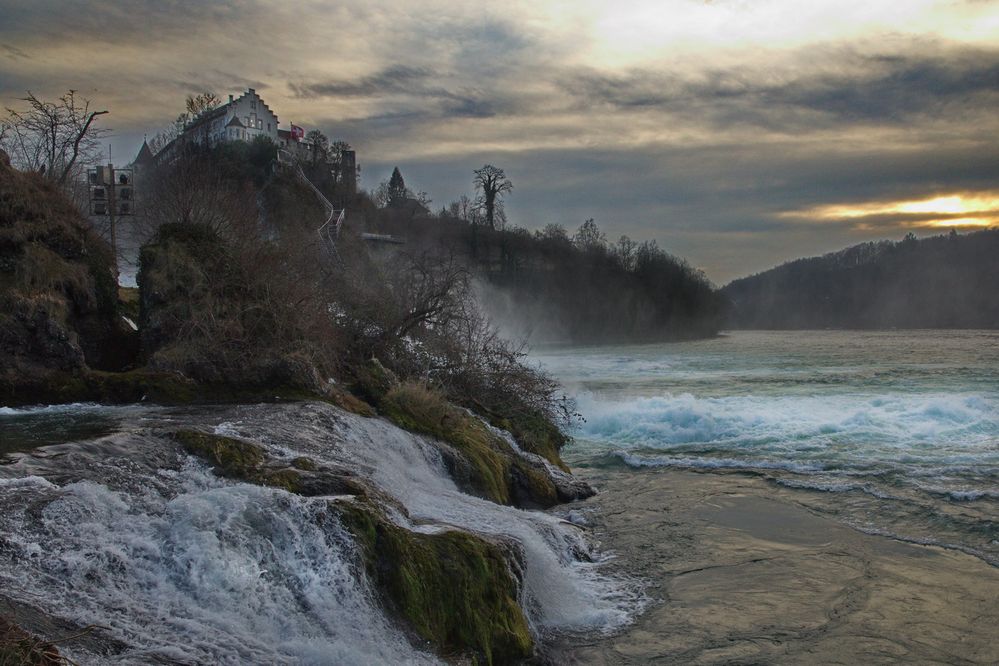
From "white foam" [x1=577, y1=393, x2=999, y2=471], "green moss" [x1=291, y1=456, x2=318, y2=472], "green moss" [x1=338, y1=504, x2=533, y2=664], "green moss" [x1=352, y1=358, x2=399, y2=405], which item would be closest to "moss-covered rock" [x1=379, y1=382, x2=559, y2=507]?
"green moss" [x1=352, y1=358, x2=399, y2=405]

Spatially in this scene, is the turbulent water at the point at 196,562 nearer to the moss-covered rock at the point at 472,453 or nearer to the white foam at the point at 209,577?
the white foam at the point at 209,577

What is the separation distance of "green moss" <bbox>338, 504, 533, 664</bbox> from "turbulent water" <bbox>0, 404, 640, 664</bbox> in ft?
0.82

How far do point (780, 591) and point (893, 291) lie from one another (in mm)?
143795

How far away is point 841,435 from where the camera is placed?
22.8m

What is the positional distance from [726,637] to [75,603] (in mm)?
6696

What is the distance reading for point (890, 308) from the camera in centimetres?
13025

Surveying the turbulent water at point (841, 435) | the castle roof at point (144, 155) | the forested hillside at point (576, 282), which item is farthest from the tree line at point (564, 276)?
the turbulent water at point (841, 435)

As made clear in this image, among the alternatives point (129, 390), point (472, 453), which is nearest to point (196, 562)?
point (472, 453)

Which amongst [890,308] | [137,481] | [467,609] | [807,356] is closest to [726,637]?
[467,609]

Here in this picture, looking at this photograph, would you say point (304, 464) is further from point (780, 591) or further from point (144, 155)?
point (144, 155)

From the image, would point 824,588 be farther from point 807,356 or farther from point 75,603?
point 807,356

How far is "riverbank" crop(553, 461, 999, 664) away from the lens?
863 centimetres

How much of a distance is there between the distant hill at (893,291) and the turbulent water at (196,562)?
4707 inches

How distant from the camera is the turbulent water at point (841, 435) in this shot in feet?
48.4
